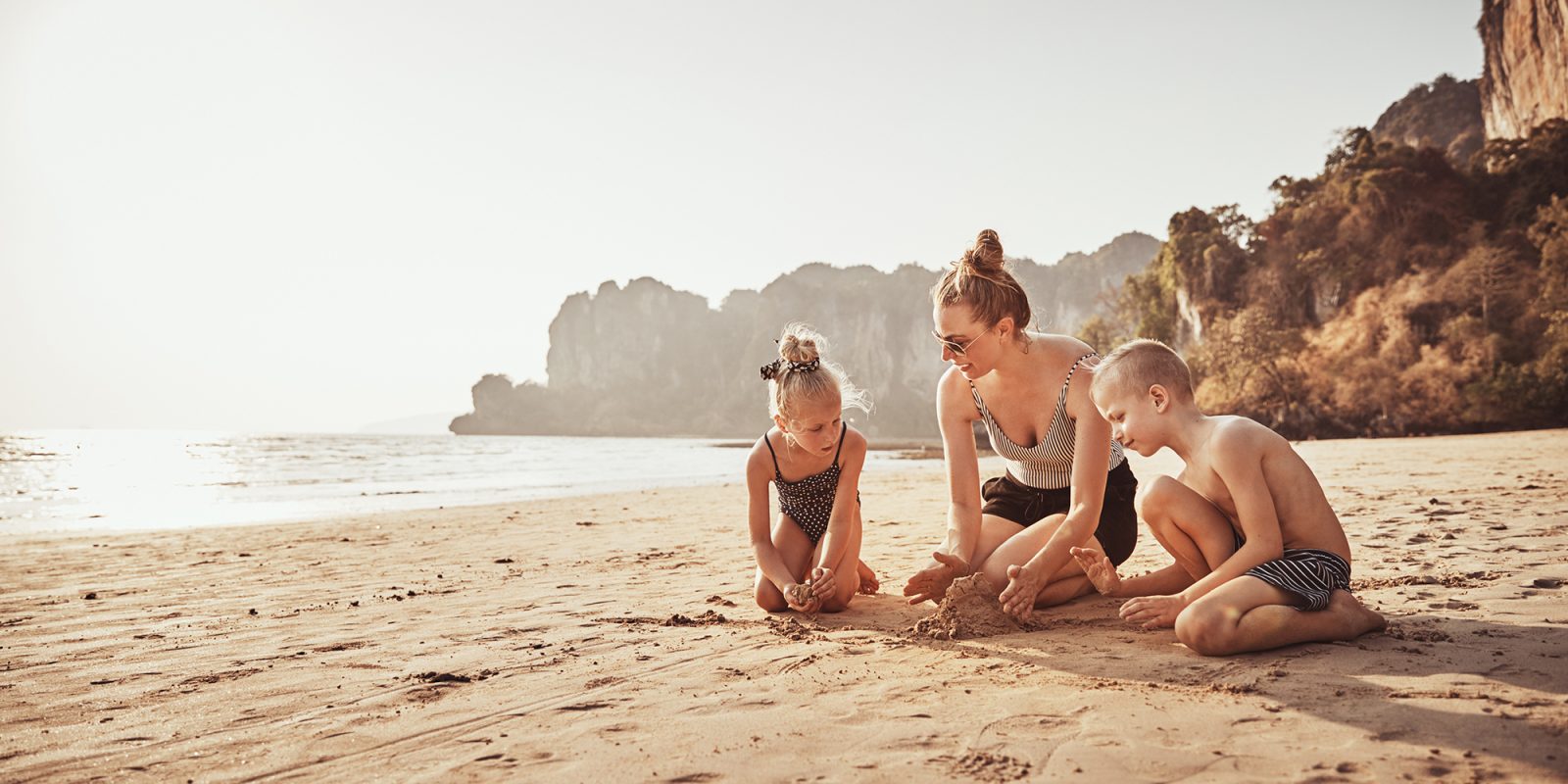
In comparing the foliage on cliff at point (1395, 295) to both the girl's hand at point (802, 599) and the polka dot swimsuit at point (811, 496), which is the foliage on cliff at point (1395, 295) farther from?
the girl's hand at point (802, 599)

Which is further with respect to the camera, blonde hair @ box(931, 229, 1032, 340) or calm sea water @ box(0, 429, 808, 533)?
calm sea water @ box(0, 429, 808, 533)

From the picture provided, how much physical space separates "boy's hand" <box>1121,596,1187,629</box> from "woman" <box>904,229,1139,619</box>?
295 millimetres

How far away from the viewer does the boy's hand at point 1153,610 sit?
2.92 m

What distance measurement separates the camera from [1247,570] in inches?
109

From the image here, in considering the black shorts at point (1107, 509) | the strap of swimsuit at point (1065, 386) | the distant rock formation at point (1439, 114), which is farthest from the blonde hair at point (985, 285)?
the distant rock formation at point (1439, 114)

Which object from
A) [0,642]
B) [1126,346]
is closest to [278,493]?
[0,642]

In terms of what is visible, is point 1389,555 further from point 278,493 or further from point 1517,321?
point 1517,321

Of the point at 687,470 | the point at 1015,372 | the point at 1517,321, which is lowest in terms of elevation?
the point at 687,470

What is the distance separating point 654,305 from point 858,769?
467 ft

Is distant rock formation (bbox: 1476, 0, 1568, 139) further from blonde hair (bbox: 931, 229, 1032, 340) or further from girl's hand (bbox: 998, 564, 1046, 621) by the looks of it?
girl's hand (bbox: 998, 564, 1046, 621)

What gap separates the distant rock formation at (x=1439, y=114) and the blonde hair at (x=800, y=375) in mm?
51376

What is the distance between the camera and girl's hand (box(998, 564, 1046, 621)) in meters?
3.22

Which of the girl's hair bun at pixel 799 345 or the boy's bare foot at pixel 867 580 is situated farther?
the boy's bare foot at pixel 867 580

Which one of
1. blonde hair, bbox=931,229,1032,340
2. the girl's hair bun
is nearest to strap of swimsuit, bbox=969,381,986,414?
blonde hair, bbox=931,229,1032,340
